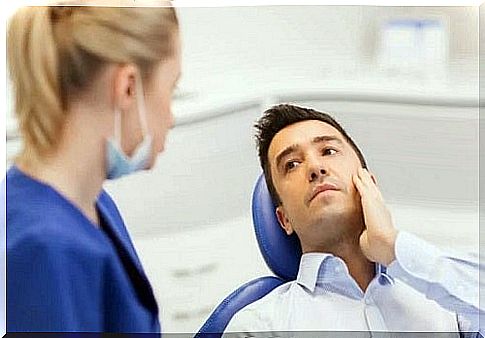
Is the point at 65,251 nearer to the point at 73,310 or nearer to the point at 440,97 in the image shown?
the point at 73,310

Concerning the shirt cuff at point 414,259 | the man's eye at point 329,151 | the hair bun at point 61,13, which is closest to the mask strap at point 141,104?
the hair bun at point 61,13

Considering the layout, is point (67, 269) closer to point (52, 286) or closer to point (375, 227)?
point (52, 286)

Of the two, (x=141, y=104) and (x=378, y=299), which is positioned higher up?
(x=141, y=104)

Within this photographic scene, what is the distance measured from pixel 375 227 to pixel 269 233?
245 millimetres

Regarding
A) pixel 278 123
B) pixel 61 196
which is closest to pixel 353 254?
pixel 278 123

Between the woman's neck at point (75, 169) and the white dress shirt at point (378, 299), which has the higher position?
the woman's neck at point (75, 169)

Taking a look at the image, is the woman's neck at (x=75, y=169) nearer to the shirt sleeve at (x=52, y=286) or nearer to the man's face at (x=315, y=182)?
the shirt sleeve at (x=52, y=286)

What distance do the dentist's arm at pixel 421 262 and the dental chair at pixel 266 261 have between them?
0.58 feet

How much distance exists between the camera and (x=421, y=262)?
1906 mm

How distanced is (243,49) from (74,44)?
1.27 feet

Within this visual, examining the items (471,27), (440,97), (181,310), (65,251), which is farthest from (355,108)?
(65,251)

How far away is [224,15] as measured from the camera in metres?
1.92

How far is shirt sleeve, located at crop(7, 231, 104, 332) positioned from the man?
0.33 meters

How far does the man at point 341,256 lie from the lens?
1.91 meters
